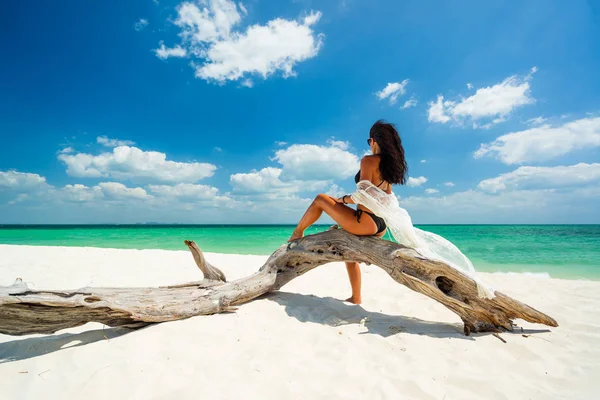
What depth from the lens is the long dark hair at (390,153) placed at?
3896 mm

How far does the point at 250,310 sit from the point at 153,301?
117 centimetres

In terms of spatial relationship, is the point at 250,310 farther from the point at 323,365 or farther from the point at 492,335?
the point at 492,335

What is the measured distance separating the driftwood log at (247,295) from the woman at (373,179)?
0.75 feet

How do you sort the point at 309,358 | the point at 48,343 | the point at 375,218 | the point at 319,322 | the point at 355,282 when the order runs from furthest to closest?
1. the point at 355,282
2. the point at 375,218
3. the point at 319,322
4. the point at 48,343
5. the point at 309,358

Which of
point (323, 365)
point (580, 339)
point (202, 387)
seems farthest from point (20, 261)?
point (580, 339)

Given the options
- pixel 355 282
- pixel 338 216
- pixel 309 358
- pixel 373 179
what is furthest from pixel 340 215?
pixel 309 358

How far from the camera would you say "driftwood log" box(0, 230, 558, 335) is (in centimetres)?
279

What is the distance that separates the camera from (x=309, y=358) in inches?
107

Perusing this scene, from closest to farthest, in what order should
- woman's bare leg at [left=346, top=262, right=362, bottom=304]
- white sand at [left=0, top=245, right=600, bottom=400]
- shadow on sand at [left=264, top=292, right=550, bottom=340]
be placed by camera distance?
white sand at [left=0, top=245, right=600, bottom=400]
shadow on sand at [left=264, top=292, right=550, bottom=340]
woman's bare leg at [left=346, top=262, right=362, bottom=304]

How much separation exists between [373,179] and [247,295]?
2.33m

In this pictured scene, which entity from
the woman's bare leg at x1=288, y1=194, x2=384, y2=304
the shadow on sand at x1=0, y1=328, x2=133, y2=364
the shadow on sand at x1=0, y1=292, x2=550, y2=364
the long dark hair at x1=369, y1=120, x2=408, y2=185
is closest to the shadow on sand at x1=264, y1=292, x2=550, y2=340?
the shadow on sand at x1=0, y1=292, x2=550, y2=364

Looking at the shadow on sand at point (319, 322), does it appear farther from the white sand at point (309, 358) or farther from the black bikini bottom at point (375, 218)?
the black bikini bottom at point (375, 218)

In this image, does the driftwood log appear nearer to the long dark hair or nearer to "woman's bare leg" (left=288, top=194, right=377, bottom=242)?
"woman's bare leg" (left=288, top=194, right=377, bottom=242)

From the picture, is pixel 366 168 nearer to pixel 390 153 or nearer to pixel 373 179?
pixel 373 179
